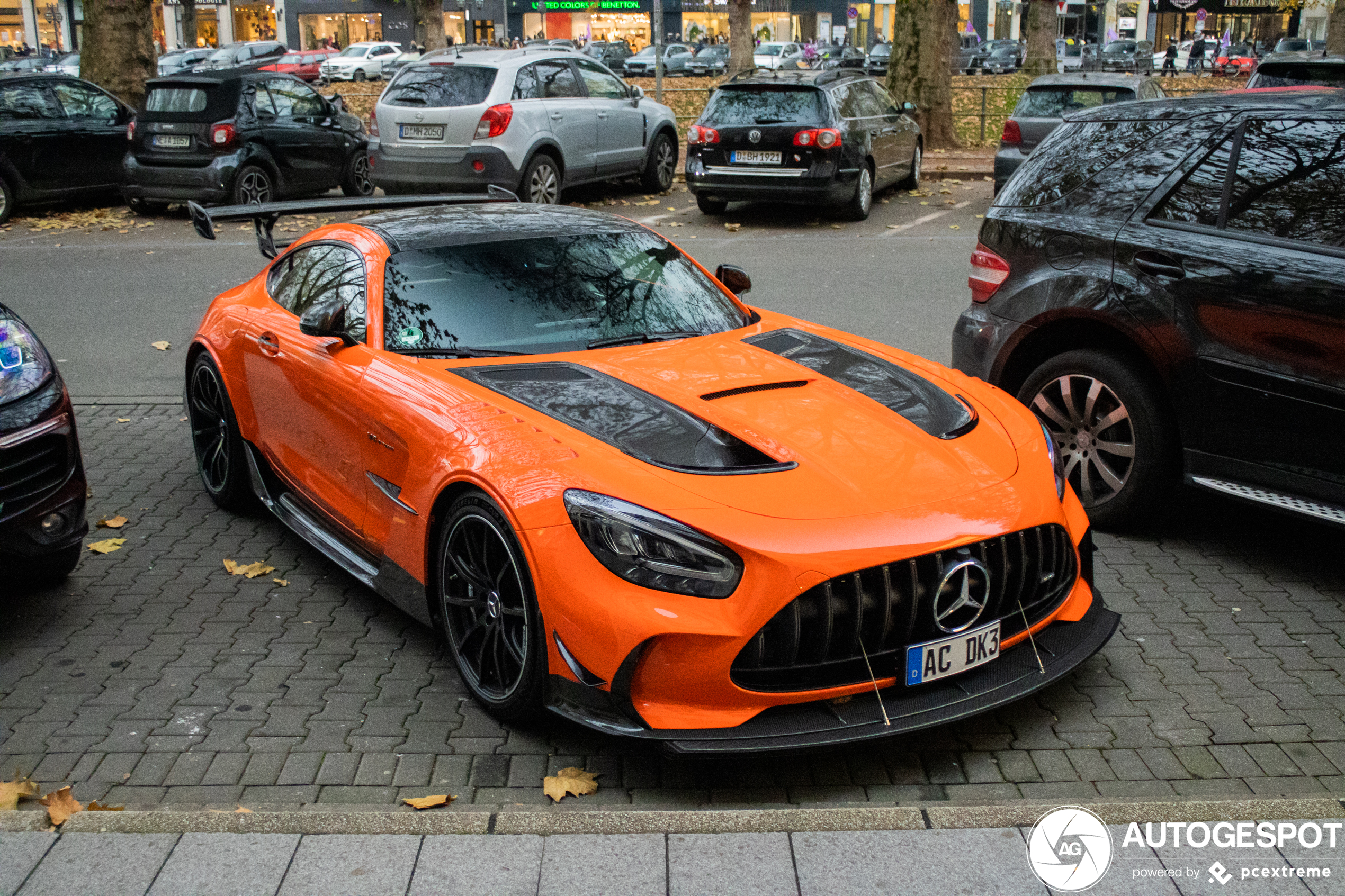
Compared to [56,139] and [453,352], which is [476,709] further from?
[56,139]

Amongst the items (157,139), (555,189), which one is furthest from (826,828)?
(157,139)

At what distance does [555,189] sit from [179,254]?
14.2ft

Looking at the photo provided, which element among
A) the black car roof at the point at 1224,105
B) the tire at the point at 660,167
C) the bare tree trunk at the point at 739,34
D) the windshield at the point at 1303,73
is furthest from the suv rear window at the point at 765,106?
the bare tree trunk at the point at 739,34

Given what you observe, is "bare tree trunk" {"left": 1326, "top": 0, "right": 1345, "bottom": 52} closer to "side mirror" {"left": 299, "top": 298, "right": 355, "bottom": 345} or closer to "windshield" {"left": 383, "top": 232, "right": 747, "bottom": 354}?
"windshield" {"left": 383, "top": 232, "right": 747, "bottom": 354}

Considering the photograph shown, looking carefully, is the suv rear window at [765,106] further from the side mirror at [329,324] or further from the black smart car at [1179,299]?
the side mirror at [329,324]

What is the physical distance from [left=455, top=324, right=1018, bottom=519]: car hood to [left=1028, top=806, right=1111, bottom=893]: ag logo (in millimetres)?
915

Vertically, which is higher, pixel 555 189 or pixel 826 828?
pixel 555 189

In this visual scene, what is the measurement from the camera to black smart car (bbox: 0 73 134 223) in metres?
15.1

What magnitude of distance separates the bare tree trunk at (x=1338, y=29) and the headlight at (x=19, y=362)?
83.3 ft

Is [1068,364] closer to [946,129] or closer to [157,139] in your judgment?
[157,139]

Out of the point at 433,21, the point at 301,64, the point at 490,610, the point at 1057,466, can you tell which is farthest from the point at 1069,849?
the point at 301,64

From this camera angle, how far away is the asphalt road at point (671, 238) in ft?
29.7

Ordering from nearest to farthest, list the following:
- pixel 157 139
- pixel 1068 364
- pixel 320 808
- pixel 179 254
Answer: pixel 320 808 → pixel 1068 364 → pixel 179 254 → pixel 157 139

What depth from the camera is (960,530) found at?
138 inches
